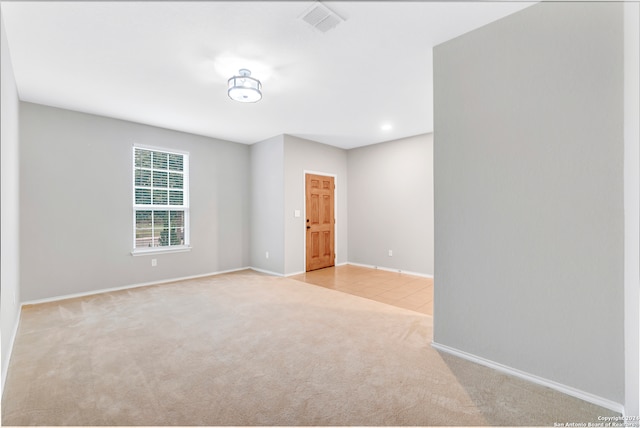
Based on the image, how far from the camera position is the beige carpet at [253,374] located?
1.72m

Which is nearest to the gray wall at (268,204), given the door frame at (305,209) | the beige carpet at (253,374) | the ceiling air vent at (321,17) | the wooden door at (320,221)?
the door frame at (305,209)

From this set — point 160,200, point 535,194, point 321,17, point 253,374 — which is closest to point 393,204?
point 535,194

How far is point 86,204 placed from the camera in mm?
4188

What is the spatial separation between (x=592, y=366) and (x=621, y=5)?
224cm

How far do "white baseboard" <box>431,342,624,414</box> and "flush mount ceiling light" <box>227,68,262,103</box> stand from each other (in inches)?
119

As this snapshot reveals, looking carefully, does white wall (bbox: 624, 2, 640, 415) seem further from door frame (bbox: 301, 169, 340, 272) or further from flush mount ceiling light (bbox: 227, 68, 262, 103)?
door frame (bbox: 301, 169, 340, 272)

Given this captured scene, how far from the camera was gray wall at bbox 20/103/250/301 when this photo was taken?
380 centimetres

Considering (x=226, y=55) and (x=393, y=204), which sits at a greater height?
(x=226, y=55)

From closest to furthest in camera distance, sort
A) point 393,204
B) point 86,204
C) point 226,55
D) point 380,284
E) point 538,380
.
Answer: point 538,380
point 226,55
point 86,204
point 380,284
point 393,204

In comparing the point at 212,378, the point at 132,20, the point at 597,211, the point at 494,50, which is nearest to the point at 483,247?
the point at 597,211

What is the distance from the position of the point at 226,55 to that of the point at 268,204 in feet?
10.9

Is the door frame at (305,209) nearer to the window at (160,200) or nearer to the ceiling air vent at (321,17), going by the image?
the window at (160,200)

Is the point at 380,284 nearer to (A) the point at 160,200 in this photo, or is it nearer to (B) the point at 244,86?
(B) the point at 244,86

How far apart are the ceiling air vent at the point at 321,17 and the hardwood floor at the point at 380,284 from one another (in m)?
3.11
